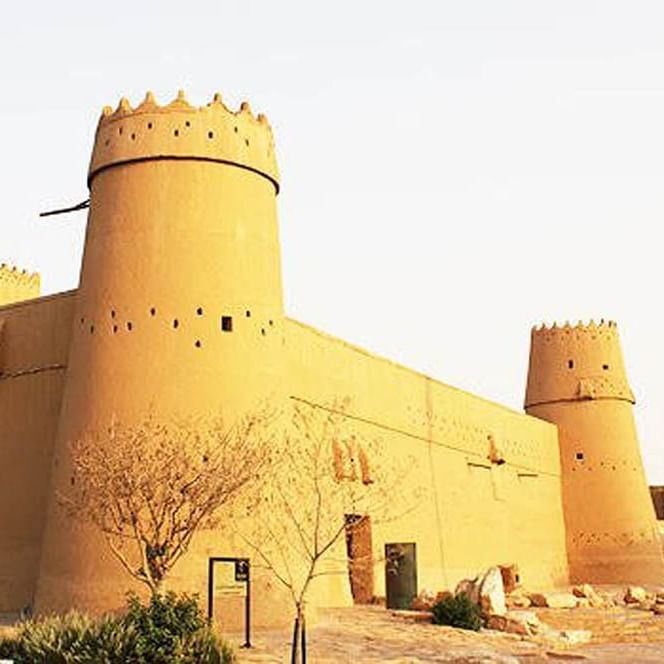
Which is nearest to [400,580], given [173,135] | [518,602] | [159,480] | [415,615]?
[415,615]

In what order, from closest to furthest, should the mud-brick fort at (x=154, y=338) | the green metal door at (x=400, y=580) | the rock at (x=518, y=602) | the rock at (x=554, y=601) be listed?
the mud-brick fort at (x=154, y=338) < the green metal door at (x=400, y=580) < the rock at (x=518, y=602) < the rock at (x=554, y=601)

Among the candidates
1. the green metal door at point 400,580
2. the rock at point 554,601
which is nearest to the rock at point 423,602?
the green metal door at point 400,580

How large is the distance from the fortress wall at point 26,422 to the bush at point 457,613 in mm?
6844

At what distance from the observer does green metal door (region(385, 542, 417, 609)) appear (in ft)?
59.8

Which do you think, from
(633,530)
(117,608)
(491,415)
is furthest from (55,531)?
(633,530)

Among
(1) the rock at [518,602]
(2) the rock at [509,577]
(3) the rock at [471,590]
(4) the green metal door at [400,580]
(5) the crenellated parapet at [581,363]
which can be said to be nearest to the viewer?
(3) the rock at [471,590]

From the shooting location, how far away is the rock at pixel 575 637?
51.9ft

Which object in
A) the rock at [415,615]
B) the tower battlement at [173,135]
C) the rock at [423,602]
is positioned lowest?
the rock at [415,615]

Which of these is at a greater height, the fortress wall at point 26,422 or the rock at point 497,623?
the fortress wall at point 26,422

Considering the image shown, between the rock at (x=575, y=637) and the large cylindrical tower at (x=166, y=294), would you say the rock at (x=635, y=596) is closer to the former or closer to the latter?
the rock at (x=575, y=637)

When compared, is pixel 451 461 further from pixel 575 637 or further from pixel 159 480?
pixel 159 480

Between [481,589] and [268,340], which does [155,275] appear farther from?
[481,589]

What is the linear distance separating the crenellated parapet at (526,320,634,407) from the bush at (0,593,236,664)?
24.6 meters

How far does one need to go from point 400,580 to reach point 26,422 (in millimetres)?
7632
